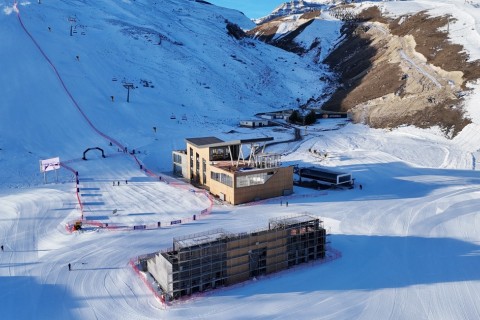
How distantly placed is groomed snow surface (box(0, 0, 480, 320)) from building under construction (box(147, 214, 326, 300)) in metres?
0.88

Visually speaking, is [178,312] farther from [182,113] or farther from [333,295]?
[182,113]

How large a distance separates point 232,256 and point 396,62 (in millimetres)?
68760

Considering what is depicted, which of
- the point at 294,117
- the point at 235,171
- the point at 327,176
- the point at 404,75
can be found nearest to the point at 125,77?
the point at 294,117

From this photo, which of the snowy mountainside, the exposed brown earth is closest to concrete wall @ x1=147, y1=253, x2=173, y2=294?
the snowy mountainside

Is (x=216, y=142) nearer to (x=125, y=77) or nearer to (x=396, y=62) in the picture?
(x=125, y=77)

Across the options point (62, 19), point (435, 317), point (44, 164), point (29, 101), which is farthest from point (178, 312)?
point (62, 19)

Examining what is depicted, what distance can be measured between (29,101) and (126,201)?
105 ft

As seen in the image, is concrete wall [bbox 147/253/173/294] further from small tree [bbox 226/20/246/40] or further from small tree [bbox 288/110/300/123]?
small tree [bbox 226/20/246/40]

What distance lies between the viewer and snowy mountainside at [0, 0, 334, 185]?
55.7 metres

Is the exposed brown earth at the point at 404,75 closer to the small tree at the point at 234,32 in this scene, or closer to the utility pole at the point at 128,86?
the small tree at the point at 234,32

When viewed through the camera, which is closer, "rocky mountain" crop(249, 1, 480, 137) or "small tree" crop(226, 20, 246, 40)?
"rocky mountain" crop(249, 1, 480, 137)

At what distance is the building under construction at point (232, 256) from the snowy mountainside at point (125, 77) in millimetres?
26648

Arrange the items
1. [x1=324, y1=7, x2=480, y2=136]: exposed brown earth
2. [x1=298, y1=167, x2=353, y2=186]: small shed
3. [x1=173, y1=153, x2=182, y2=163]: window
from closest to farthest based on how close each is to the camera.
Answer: [x1=298, y1=167, x2=353, y2=186]: small shed, [x1=173, y1=153, x2=182, y2=163]: window, [x1=324, y1=7, x2=480, y2=136]: exposed brown earth

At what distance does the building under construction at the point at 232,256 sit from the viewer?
70.7 ft
